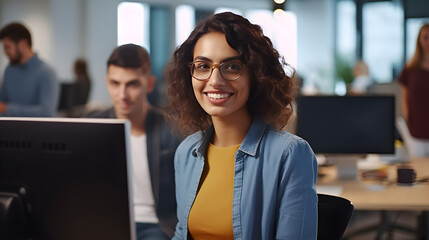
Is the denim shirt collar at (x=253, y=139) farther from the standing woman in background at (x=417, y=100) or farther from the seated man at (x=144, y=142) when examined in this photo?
the standing woman in background at (x=417, y=100)

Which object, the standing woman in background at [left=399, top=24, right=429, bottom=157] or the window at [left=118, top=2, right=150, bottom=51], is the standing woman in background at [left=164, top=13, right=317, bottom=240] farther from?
the window at [left=118, top=2, right=150, bottom=51]

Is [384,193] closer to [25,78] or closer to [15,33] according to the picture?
[25,78]

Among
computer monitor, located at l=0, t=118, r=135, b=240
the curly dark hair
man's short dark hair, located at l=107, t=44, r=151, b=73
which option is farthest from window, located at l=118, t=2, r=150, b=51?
computer monitor, located at l=0, t=118, r=135, b=240

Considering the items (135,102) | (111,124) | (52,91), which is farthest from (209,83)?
(52,91)

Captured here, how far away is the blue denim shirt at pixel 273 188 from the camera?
51.3 inches

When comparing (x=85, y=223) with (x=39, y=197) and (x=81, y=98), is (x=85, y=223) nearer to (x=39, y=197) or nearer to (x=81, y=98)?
(x=39, y=197)

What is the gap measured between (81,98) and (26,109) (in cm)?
448

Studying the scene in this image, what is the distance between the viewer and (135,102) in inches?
86.4

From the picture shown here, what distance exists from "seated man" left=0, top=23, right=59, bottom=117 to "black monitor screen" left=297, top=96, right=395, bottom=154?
1607 millimetres

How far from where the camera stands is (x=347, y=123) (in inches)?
115

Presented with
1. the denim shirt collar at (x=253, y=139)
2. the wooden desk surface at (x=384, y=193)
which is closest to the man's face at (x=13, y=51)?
the wooden desk surface at (x=384, y=193)

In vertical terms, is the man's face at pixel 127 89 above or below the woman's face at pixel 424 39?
below

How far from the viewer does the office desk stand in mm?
2279

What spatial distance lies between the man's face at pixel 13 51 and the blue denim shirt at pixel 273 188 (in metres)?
2.31
